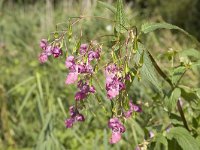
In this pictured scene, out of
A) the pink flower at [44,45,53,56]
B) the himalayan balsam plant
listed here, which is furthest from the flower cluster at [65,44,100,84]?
the pink flower at [44,45,53,56]

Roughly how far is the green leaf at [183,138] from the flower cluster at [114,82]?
0.46 meters

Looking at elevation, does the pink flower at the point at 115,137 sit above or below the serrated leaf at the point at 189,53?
below

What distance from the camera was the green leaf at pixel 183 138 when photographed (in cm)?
175

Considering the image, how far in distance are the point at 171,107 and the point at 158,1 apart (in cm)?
907

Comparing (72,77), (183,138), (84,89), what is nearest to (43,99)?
(183,138)

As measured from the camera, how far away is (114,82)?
1.40 meters

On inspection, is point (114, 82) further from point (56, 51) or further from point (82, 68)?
point (56, 51)

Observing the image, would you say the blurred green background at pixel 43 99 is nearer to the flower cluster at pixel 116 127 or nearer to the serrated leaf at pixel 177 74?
the flower cluster at pixel 116 127

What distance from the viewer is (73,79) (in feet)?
4.75

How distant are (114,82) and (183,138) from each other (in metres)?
0.52

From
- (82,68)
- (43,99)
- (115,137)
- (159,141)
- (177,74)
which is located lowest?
(43,99)

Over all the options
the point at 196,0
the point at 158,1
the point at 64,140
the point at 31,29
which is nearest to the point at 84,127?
the point at 64,140

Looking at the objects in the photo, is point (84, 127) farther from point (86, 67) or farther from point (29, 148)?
point (86, 67)

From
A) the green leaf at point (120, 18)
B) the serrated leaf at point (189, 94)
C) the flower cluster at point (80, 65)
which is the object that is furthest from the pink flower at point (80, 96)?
the serrated leaf at point (189, 94)
